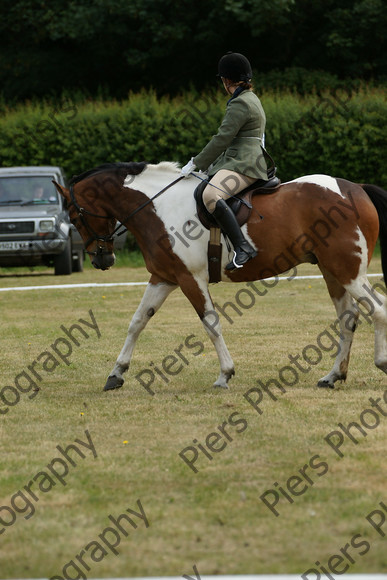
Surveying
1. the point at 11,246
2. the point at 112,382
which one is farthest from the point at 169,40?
the point at 112,382

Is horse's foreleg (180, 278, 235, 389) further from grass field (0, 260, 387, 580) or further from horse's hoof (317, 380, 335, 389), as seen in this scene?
horse's hoof (317, 380, 335, 389)

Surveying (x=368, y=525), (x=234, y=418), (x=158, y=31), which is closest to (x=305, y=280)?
(x=234, y=418)

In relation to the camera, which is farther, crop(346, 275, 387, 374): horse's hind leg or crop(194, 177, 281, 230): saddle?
crop(194, 177, 281, 230): saddle

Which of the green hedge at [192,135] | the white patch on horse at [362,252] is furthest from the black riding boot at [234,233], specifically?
the green hedge at [192,135]

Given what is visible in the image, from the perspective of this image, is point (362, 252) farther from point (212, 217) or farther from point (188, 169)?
point (188, 169)

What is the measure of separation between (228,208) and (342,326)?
150 cm

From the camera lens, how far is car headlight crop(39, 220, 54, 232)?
1992 centimetres

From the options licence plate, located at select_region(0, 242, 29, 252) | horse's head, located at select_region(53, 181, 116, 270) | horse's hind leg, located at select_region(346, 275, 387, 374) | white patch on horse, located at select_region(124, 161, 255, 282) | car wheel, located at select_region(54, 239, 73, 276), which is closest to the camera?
horse's hind leg, located at select_region(346, 275, 387, 374)

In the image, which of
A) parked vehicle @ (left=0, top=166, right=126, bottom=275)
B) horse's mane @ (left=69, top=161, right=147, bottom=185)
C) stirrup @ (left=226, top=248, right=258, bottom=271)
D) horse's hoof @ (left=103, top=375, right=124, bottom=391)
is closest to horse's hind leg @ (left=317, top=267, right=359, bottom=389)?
stirrup @ (left=226, top=248, right=258, bottom=271)

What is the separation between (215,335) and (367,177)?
18.4 metres

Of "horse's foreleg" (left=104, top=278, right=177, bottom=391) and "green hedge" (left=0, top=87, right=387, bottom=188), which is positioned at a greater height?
"horse's foreleg" (left=104, top=278, right=177, bottom=391)

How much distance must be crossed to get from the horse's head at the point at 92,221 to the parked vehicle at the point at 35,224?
10490 mm

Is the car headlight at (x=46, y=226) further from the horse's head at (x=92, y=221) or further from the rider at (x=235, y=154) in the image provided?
the rider at (x=235, y=154)

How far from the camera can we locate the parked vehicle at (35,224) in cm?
1988
